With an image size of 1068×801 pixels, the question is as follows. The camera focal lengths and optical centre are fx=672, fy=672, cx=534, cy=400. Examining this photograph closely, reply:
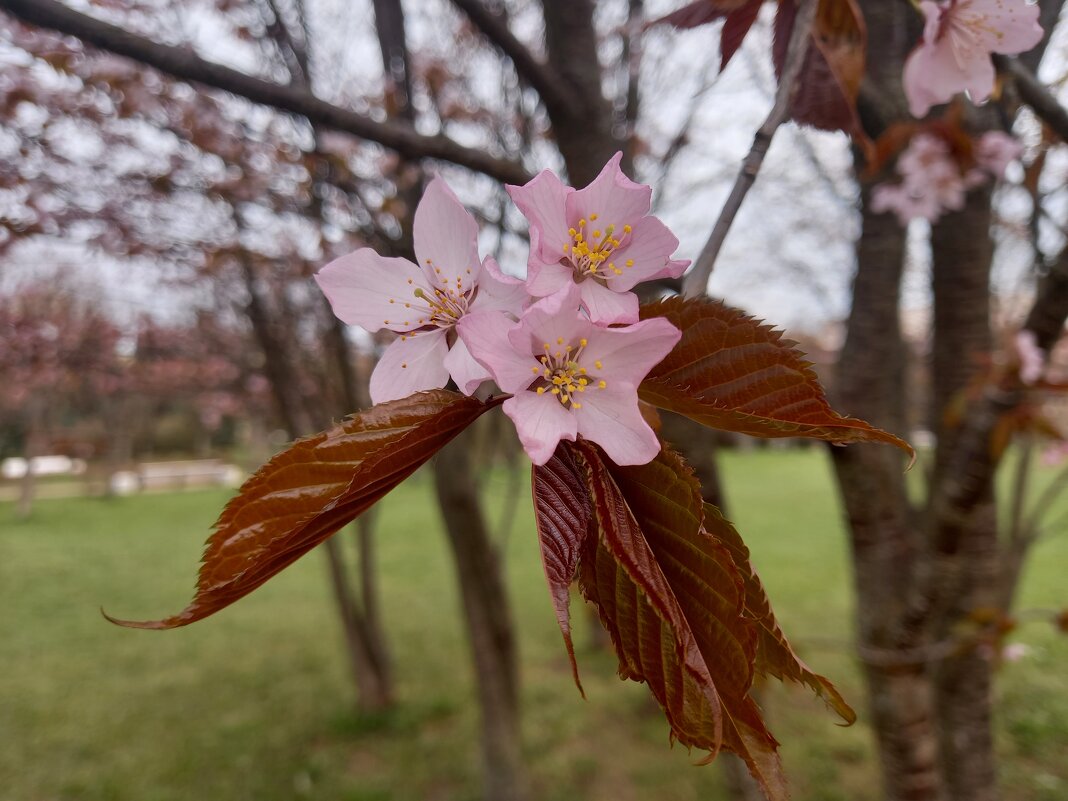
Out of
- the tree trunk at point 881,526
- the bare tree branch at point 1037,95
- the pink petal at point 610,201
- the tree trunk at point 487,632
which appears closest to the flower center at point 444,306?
the pink petal at point 610,201

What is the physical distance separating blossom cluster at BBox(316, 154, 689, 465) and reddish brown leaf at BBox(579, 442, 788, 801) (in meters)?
0.03

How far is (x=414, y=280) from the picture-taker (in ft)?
1.57

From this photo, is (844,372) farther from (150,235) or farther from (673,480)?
(150,235)

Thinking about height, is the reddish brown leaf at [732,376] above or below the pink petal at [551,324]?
below

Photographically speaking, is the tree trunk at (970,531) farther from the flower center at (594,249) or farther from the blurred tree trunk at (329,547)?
the blurred tree trunk at (329,547)

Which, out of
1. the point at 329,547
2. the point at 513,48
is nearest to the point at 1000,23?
the point at 513,48

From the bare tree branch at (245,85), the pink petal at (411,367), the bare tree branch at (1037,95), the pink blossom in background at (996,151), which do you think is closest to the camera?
the pink petal at (411,367)

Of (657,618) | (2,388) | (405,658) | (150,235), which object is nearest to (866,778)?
(405,658)

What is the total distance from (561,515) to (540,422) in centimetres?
5

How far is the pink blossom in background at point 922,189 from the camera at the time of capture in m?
1.75

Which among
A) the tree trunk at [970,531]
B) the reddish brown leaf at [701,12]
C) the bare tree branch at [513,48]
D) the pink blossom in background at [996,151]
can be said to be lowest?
the tree trunk at [970,531]

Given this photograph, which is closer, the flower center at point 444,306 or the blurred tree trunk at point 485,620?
the flower center at point 444,306

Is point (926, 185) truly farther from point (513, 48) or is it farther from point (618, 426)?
point (618, 426)

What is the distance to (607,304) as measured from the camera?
40cm
